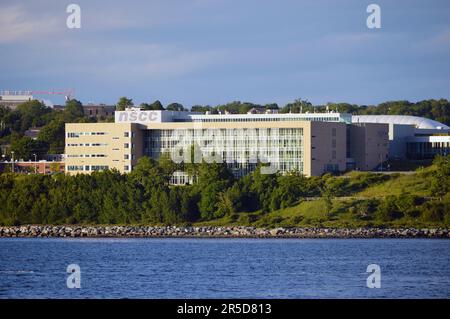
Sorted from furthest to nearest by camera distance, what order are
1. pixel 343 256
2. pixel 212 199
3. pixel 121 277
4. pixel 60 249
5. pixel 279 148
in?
pixel 279 148 < pixel 212 199 < pixel 60 249 < pixel 343 256 < pixel 121 277

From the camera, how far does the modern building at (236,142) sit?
147 meters

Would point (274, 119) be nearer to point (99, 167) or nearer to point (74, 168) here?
point (99, 167)

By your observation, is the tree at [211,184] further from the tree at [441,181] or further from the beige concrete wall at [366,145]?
the tree at [441,181]

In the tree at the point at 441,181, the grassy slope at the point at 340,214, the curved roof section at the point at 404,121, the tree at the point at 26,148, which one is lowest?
the grassy slope at the point at 340,214

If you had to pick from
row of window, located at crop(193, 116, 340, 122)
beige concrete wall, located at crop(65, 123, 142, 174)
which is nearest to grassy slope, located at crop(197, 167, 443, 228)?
row of window, located at crop(193, 116, 340, 122)

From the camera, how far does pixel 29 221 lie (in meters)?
144

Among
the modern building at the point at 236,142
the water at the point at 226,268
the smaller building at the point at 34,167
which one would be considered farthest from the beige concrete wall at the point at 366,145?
the smaller building at the point at 34,167

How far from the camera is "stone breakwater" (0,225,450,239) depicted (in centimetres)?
12206

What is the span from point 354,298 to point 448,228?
52.6 meters

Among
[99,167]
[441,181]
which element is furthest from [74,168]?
[441,181]

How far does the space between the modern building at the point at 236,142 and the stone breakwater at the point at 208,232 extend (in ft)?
50.0

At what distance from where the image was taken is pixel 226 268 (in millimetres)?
92125
